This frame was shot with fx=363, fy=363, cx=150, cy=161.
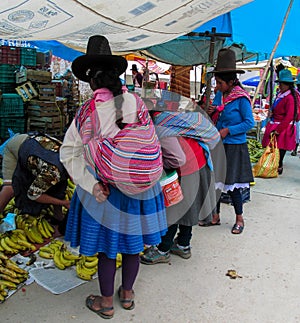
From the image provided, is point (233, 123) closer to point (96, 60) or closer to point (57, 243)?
point (96, 60)

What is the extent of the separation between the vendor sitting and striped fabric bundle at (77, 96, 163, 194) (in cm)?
122

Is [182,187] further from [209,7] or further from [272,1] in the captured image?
[272,1]

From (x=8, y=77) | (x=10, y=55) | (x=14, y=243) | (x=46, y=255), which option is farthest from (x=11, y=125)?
(x=46, y=255)

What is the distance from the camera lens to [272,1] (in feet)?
17.1

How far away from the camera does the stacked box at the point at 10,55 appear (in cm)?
707

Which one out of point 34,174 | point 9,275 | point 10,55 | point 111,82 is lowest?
point 9,275

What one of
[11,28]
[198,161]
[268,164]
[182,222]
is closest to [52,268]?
[182,222]

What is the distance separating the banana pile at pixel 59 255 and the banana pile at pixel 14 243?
0.46 ft

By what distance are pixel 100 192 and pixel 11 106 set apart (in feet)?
18.4

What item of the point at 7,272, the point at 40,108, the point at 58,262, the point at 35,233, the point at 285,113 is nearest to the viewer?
the point at 7,272

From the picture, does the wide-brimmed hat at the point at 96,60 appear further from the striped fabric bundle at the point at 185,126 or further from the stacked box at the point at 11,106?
the stacked box at the point at 11,106

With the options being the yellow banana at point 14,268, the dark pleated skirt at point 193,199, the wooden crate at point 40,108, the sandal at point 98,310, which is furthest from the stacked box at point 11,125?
the sandal at point 98,310

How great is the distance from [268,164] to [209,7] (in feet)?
12.6

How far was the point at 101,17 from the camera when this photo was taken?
9.10 ft
